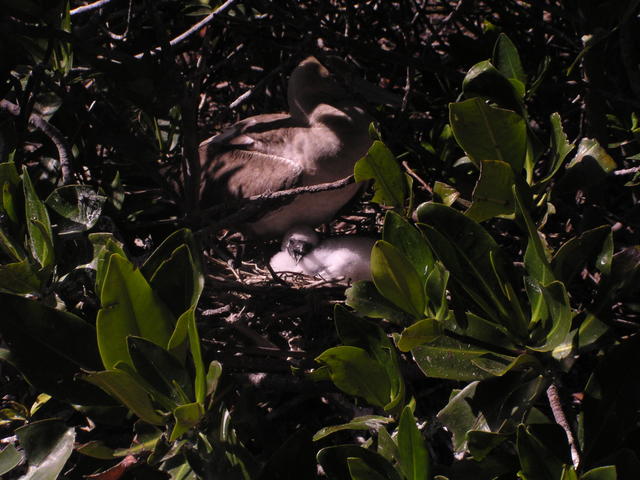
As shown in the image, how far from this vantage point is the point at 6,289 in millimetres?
1107

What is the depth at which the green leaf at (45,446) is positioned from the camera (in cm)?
101

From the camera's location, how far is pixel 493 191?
108cm

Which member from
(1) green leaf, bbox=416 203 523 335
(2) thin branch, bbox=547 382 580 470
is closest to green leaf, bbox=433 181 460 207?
(1) green leaf, bbox=416 203 523 335

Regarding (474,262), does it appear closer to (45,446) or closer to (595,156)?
(595,156)

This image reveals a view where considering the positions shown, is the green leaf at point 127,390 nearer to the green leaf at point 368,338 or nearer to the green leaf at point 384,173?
the green leaf at point 368,338

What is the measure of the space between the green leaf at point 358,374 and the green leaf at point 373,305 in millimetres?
83

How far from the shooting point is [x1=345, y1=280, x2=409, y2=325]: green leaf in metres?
1.06

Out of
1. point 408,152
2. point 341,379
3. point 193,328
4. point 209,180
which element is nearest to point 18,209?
point 193,328

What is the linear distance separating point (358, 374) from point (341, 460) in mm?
129

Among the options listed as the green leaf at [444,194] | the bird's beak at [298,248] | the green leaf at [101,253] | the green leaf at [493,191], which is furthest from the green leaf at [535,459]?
the bird's beak at [298,248]

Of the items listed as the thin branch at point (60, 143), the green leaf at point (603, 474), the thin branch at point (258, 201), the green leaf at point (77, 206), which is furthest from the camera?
the thin branch at point (258, 201)

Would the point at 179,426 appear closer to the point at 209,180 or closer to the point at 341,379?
the point at 341,379

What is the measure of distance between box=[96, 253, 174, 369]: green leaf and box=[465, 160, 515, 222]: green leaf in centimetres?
54

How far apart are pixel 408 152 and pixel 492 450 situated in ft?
3.34
